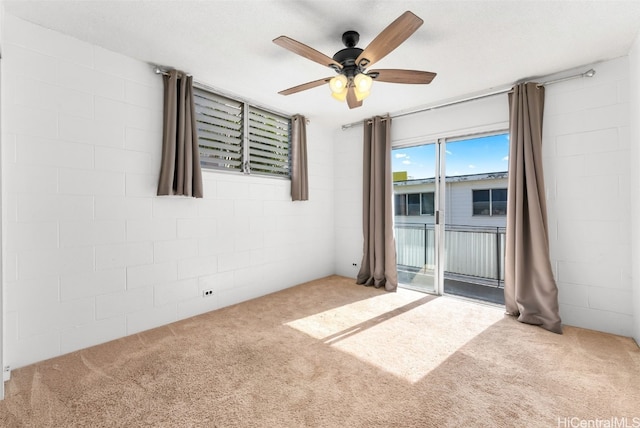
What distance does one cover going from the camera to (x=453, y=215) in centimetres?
378

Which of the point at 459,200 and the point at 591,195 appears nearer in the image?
the point at 591,195

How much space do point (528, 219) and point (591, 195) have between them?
1.76 ft

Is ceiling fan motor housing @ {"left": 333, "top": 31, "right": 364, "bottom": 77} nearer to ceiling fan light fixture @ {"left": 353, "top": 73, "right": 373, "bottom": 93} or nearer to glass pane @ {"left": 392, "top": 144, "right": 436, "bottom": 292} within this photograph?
ceiling fan light fixture @ {"left": 353, "top": 73, "right": 373, "bottom": 93}

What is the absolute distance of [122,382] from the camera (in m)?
1.86

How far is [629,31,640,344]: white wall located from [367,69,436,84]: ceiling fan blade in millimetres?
1727

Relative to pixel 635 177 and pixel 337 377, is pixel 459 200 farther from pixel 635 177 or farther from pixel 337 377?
pixel 337 377

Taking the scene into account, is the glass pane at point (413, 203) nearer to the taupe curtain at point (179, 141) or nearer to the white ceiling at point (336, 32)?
the white ceiling at point (336, 32)

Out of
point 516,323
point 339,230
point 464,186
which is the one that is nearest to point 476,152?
point 464,186

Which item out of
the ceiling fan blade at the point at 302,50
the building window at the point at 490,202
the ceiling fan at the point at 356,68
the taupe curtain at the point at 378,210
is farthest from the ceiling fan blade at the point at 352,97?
the building window at the point at 490,202

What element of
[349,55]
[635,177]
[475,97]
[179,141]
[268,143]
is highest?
[475,97]

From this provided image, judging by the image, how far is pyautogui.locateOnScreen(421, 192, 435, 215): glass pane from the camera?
12.4 feet

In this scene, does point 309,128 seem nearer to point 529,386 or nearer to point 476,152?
point 476,152

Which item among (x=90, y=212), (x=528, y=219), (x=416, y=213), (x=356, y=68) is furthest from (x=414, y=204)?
(x=90, y=212)

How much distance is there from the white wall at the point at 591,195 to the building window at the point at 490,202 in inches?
17.9
